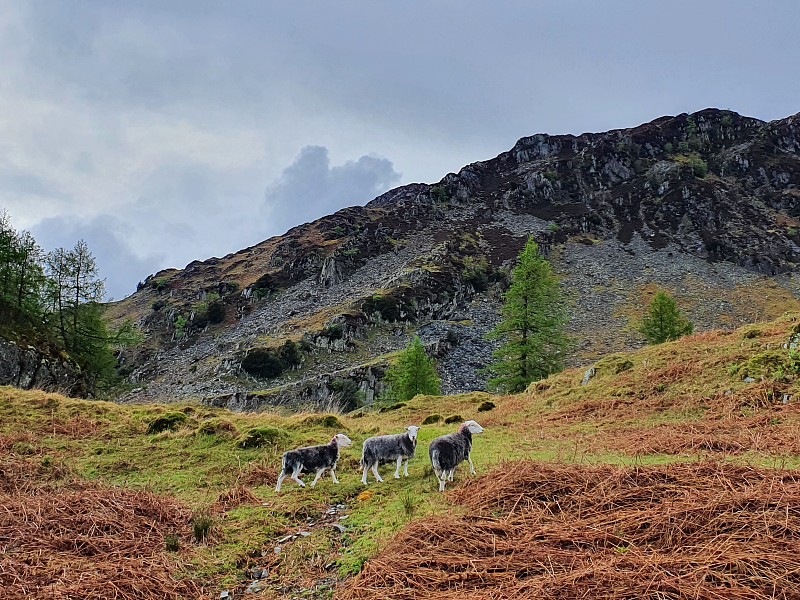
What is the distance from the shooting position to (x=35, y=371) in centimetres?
2506

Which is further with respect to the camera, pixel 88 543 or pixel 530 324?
pixel 530 324

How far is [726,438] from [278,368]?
159 ft

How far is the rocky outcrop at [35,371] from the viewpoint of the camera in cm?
2395

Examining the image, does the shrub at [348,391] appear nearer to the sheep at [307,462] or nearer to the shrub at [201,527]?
the sheep at [307,462]

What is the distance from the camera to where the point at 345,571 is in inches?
241

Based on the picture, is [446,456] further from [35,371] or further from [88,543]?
[35,371]

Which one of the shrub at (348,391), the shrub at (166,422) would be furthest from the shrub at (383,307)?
the shrub at (166,422)

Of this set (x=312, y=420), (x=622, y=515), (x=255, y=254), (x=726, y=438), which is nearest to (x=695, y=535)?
(x=622, y=515)

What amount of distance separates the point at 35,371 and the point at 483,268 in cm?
6518

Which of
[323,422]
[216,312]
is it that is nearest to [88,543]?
[323,422]

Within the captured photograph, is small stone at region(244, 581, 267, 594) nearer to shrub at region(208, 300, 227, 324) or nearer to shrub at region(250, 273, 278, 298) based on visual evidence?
shrub at region(208, 300, 227, 324)

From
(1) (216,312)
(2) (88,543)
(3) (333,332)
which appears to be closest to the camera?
(2) (88,543)

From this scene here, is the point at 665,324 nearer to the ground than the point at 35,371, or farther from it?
nearer to the ground

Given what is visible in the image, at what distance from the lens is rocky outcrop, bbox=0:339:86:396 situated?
2395 centimetres
